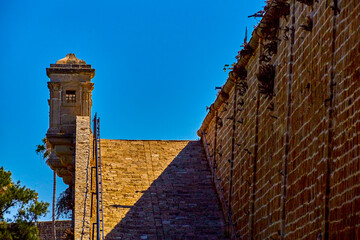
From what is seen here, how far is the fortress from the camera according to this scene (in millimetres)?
11930

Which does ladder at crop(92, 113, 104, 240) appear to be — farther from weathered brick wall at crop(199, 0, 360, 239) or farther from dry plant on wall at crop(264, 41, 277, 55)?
dry plant on wall at crop(264, 41, 277, 55)

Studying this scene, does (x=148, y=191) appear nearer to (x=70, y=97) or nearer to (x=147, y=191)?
(x=147, y=191)

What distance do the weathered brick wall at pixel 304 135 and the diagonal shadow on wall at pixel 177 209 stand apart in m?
0.78

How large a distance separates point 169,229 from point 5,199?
10073 millimetres

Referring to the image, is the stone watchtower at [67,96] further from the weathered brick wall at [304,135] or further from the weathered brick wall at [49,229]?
the weathered brick wall at [49,229]

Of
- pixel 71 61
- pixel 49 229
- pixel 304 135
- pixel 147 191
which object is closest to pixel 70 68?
pixel 71 61

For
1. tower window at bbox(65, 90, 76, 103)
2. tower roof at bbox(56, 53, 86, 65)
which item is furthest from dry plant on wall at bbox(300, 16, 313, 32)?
tower roof at bbox(56, 53, 86, 65)

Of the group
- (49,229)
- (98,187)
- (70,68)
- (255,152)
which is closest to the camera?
(255,152)

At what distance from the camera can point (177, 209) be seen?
20641 mm

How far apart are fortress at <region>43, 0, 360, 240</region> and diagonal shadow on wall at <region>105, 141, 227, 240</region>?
28 millimetres

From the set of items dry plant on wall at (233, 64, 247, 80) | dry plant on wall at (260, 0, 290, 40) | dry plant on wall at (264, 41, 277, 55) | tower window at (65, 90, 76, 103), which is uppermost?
tower window at (65, 90, 76, 103)

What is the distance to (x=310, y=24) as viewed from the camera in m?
14.0

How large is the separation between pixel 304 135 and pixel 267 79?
3343 mm

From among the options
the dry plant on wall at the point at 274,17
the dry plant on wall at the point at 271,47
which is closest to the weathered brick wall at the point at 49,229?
the dry plant on wall at the point at 274,17
